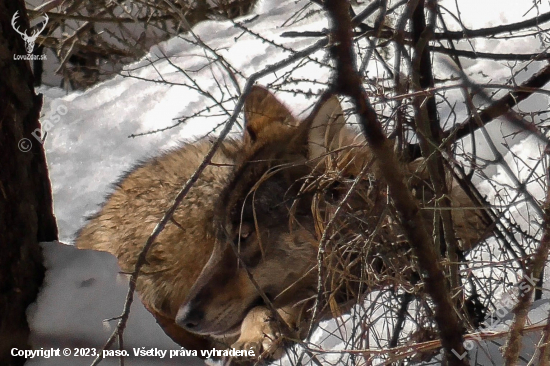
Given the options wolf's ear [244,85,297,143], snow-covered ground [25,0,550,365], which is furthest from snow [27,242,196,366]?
wolf's ear [244,85,297,143]

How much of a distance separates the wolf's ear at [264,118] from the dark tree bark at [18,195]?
1.15 metres

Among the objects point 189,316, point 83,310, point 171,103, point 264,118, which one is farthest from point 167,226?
point 171,103

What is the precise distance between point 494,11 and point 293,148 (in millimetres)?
3116

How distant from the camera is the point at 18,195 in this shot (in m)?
2.46

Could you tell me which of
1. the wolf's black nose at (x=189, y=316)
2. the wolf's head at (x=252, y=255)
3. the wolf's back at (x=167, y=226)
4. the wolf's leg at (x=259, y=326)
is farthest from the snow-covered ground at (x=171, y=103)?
the wolf's black nose at (x=189, y=316)

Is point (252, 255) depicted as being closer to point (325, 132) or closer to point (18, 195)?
point (325, 132)

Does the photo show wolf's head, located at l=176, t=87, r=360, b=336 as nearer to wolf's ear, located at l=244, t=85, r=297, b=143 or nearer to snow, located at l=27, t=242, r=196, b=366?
wolf's ear, located at l=244, t=85, r=297, b=143

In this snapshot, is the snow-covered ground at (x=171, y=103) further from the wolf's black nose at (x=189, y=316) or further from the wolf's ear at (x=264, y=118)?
the wolf's black nose at (x=189, y=316)

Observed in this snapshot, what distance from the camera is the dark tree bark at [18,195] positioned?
2354mm

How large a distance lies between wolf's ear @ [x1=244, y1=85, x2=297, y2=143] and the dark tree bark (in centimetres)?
115

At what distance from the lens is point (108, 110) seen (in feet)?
21.4

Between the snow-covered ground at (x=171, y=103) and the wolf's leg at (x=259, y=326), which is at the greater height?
the snow-covered ground at (x=171, y=103)

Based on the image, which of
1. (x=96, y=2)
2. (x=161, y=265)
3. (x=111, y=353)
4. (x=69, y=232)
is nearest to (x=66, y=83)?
(x=96, y=2)

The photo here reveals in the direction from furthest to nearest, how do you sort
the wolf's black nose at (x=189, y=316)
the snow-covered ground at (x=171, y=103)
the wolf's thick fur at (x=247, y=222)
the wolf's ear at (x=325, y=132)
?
the snow-covered ground at (x=171, y=103) → the wolf's black nose at (x=189, y=316) → the wolf's ear at (x=325, y=132) → the wolf's thick fur at (x=247, y=222)
